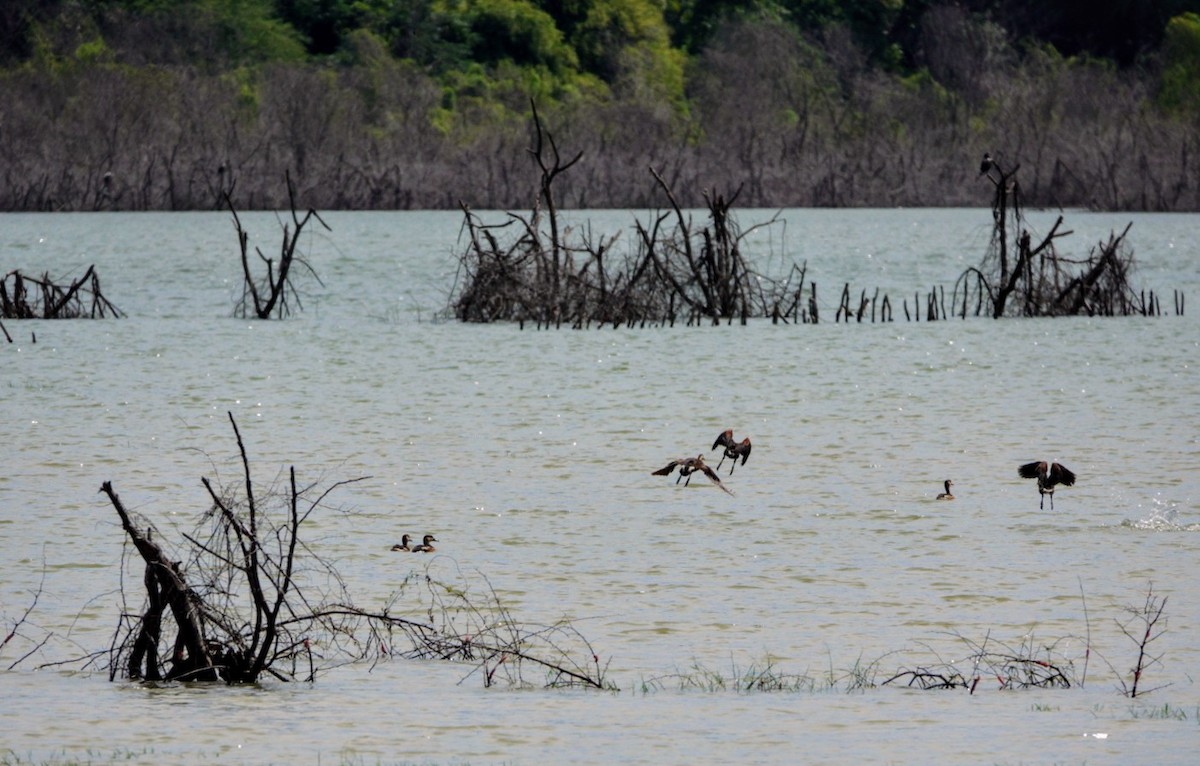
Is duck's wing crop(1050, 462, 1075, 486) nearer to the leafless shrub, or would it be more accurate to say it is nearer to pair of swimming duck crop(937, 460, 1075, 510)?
pair of swimming duck crop(937, 460, 1075, 510)

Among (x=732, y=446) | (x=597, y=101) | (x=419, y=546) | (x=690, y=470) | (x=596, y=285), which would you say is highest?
(x=597, y=101)

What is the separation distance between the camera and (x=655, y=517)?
14312mm

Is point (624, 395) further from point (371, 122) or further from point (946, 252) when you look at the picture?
point (371, 122)

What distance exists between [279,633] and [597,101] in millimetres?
71308

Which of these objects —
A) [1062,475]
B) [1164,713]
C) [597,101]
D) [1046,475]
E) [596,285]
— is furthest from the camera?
[597,101]

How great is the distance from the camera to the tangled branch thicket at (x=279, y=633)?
30.7ft

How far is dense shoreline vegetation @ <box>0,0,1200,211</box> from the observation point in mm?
59875

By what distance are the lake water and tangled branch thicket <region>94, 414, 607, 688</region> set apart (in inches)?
6.9

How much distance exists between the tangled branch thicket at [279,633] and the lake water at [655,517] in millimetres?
174

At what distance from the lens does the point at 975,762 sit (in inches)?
319

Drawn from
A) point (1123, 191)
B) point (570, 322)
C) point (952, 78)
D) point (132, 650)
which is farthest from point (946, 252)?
point (132, 650)

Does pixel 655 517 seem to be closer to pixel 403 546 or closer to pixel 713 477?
pixel 713 477

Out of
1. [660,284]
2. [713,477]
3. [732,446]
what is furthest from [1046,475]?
[660,284]

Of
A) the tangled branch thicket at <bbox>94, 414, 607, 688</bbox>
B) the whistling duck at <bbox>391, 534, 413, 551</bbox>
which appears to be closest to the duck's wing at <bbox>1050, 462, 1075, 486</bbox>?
the whistling duck at <bbox>391, 534, 413, 551</bbox>
